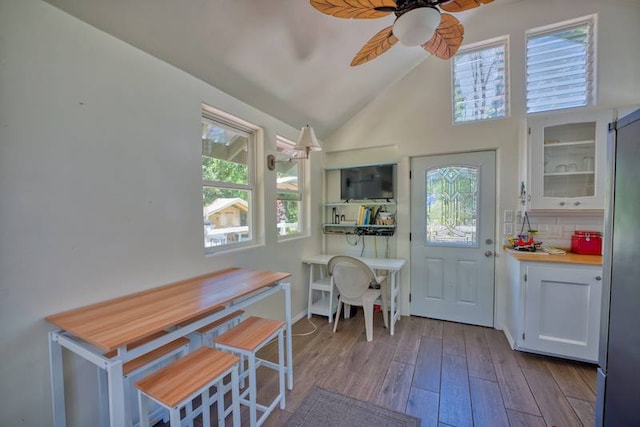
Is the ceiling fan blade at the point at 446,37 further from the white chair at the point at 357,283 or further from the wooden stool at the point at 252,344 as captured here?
the wooden stool at the point at 252,344

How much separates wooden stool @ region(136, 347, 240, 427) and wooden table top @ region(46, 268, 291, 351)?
0.74 feet

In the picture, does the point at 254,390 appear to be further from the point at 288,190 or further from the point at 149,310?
the point at 288,190

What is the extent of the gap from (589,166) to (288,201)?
2.97 m

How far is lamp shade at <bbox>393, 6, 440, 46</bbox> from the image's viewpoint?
1227 millimetres

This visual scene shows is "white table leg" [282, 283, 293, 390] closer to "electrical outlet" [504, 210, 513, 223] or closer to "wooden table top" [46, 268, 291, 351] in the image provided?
"wooden table top" [46, 268, 291, 351]

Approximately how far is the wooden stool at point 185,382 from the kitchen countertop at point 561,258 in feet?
8.31

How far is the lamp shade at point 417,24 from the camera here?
123cm

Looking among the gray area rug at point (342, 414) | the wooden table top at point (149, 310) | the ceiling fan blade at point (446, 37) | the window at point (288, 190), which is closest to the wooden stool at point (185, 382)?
the wooden table top at point (149, 310)

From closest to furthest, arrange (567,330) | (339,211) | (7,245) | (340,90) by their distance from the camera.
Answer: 1. (7,245)
2. (567,330)
3. (340,90)
4. (339,211)

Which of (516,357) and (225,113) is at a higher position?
(225,113)

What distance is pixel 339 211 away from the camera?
3643mm

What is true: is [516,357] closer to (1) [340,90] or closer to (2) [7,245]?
(1) [340,90]

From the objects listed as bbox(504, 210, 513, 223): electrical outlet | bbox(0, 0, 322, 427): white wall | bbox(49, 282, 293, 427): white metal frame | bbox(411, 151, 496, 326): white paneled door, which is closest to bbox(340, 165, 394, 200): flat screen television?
bbox(411, 151, 496, 326): white paneled door

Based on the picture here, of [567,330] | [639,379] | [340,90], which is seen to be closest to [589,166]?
[567,330]
